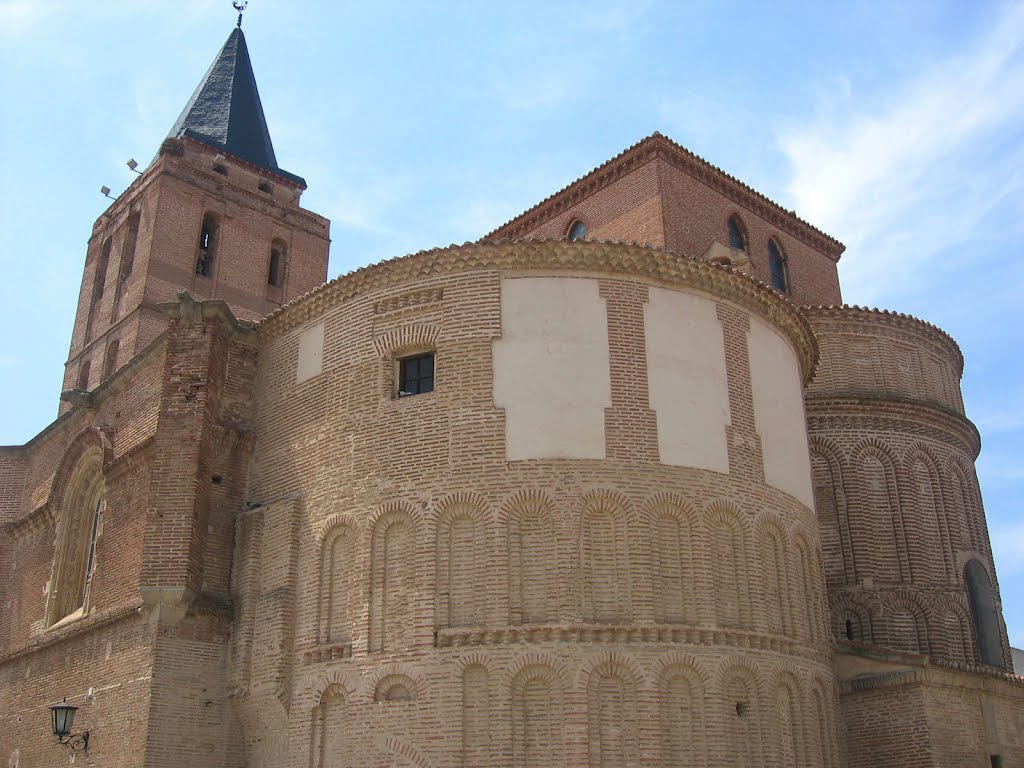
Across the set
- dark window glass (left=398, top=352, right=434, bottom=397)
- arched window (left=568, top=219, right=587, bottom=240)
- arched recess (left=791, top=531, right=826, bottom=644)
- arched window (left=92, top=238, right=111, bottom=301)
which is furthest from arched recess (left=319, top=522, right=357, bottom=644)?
arched window (left=92, top=238, right=111, bottom=301)

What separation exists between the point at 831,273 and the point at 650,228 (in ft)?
18.9

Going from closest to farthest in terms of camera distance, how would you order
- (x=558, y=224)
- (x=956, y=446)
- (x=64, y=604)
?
(x=64, y=604), (x=956, y=446), (x=558, y=224)

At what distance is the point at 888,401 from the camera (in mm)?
18016

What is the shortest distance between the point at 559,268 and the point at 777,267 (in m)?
9.58

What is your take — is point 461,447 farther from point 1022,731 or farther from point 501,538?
point 1022,731

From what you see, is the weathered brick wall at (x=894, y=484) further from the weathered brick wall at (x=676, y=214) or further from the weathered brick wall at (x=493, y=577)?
the weathered brick wall at (x=493, y=577)

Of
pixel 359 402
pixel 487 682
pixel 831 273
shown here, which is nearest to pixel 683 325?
pixel 359 402

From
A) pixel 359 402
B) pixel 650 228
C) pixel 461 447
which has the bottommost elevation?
pixel 461 447

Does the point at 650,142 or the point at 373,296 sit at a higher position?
the point at 650,142

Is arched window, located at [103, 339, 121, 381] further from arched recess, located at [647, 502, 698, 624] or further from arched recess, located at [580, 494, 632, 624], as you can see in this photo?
arched recess, located at [647, 502, 698, 624]

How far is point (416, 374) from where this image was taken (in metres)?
13.5

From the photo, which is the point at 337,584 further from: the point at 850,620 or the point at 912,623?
the point at 912,623

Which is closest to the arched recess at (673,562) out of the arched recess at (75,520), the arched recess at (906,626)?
the arched recess at (906,626)

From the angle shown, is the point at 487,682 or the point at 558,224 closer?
the point at 487,682
